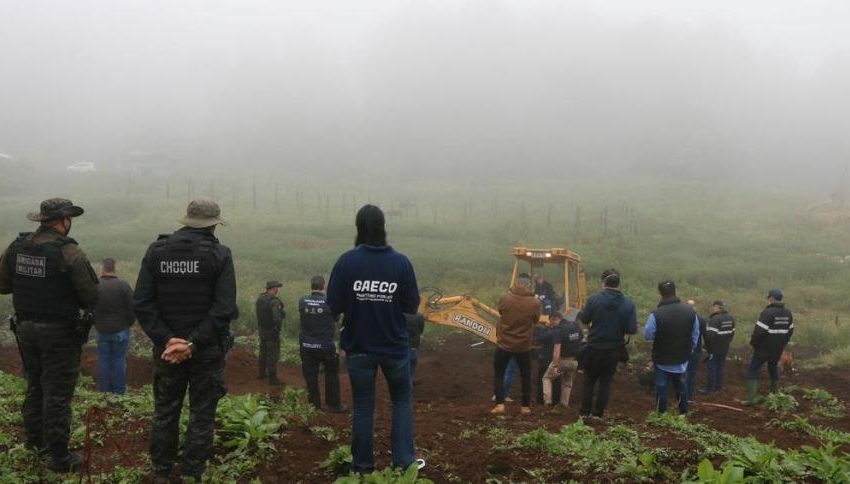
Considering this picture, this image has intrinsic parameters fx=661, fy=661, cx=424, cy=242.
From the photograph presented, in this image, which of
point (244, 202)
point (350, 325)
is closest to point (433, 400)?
point (350, 325)

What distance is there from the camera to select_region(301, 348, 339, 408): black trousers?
9000 mm

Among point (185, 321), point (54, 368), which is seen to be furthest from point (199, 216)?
point (54, 368)

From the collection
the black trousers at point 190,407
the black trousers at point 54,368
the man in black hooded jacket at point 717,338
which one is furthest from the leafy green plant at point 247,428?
the man in black hooded jacket at point 717,338

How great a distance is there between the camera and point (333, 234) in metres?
27.8

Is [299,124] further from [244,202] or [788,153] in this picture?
[788,153]

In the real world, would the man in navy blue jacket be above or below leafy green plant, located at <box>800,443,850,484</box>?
above

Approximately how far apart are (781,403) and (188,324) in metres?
9.52

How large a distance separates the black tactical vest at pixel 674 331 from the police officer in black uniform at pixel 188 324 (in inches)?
225

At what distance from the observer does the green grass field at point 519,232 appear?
64.4ft

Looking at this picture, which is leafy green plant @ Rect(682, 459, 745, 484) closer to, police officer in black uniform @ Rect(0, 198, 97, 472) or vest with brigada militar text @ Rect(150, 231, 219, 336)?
vest with brigada militar text @ Rect(150, 231, 219, 336)

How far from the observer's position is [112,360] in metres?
9.19

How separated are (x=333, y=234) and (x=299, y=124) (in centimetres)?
5628

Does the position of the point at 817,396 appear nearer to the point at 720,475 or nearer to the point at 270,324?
the point at 720,475

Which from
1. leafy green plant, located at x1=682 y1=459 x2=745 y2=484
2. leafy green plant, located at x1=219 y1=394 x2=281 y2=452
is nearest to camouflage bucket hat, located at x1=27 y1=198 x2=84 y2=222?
leafy green plant, located at x1=219 y1=394 x2=281 y2=452
